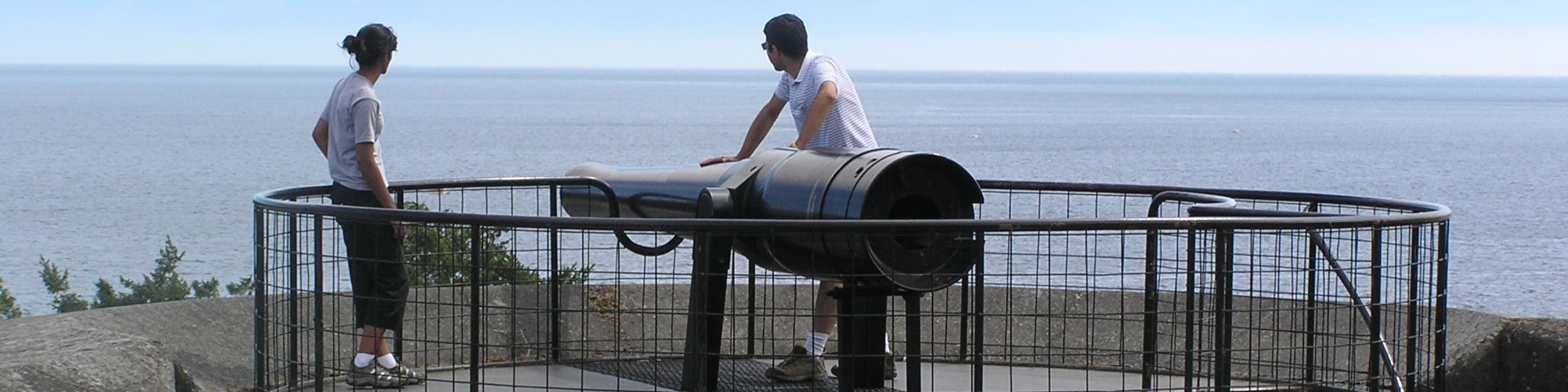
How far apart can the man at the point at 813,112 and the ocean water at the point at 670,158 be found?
21.4 m

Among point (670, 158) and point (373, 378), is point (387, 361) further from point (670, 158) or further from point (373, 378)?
point (670, 158)

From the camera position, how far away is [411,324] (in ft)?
31.4

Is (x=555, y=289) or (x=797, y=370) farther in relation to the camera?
(x=555, y=289)

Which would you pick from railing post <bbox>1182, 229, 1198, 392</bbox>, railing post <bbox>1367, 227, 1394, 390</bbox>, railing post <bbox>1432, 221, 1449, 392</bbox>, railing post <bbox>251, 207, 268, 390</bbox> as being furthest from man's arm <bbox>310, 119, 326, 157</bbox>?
railing post <bbox>1432, 221, 1449, 392</bbox>

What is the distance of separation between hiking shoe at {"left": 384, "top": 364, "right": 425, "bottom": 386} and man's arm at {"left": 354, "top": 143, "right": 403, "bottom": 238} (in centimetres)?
67

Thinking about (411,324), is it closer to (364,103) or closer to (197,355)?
(197,355)

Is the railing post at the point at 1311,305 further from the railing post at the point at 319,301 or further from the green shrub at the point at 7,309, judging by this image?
the green shrub at the point at 7,309

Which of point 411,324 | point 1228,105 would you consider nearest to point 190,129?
point 411,324

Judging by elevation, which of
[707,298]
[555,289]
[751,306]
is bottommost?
→ [751,306]

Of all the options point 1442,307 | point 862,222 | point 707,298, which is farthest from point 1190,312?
point 707,298

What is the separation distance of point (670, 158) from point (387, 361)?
2194 inches

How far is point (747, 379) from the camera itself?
7.77 metres

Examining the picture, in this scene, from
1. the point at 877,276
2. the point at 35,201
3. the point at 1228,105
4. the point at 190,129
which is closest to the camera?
the point at 877,276

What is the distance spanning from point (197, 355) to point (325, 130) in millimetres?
1612
